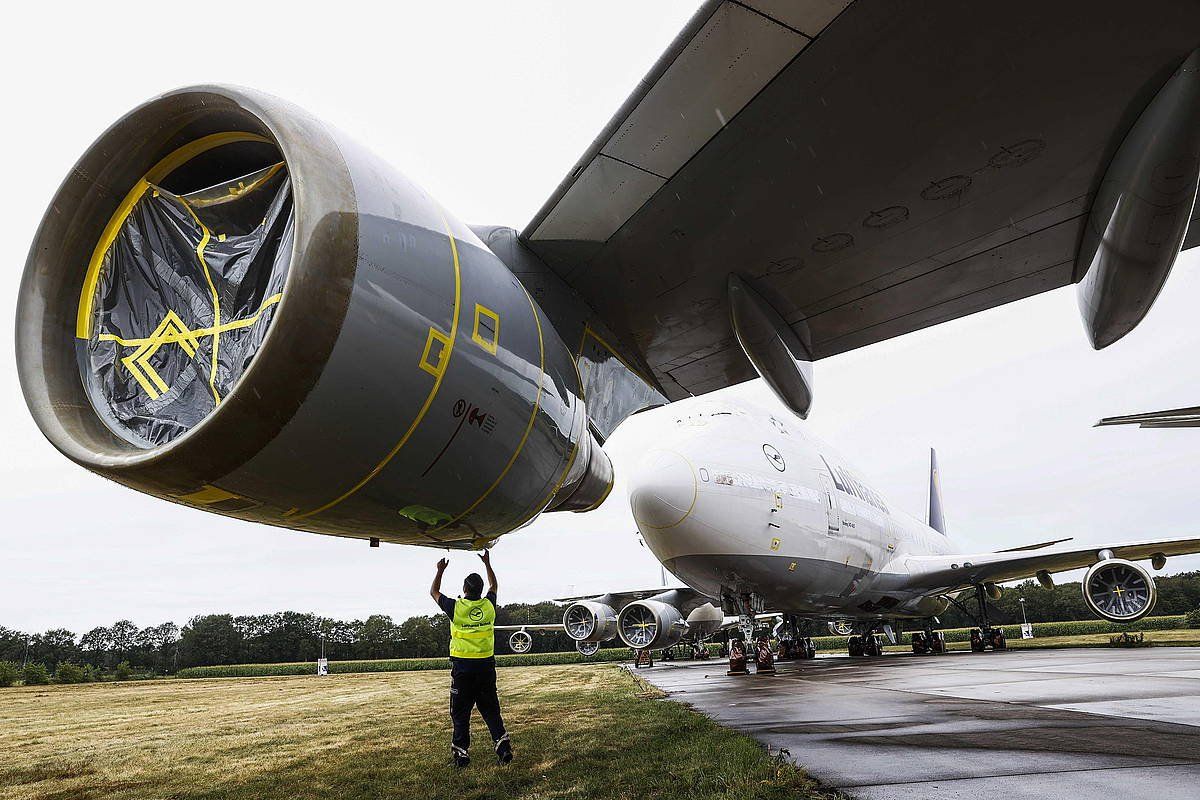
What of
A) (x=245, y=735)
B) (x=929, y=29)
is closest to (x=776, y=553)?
(x=245, y=735)

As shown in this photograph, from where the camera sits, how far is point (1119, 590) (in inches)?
529

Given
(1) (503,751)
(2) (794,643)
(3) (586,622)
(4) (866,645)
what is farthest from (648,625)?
(1) (503,751)

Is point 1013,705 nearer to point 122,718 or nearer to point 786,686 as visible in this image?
point 786,686

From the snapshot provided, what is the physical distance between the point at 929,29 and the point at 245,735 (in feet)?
29.0

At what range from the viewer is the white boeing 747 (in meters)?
11.8

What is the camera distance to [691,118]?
102 inches

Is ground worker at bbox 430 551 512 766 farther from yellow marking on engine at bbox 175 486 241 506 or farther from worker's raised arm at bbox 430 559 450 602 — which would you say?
yellow marking on engine at bbox 175 486 241 506

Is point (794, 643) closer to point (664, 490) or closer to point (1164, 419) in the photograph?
point (664, 490)

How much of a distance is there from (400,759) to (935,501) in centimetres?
3313

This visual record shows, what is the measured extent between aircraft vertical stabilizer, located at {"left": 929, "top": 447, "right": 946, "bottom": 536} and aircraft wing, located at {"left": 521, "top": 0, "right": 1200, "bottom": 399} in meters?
32.2

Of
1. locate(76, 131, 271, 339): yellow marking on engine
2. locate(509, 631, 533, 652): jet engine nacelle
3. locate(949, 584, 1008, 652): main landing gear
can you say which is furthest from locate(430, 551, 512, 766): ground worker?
locate(509, 631, 533, 652): jet engine nacelle

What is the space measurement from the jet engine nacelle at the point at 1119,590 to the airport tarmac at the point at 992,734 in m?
5.03

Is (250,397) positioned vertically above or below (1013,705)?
above

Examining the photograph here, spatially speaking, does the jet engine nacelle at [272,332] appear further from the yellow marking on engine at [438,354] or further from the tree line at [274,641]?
the tree line at [274,641]
